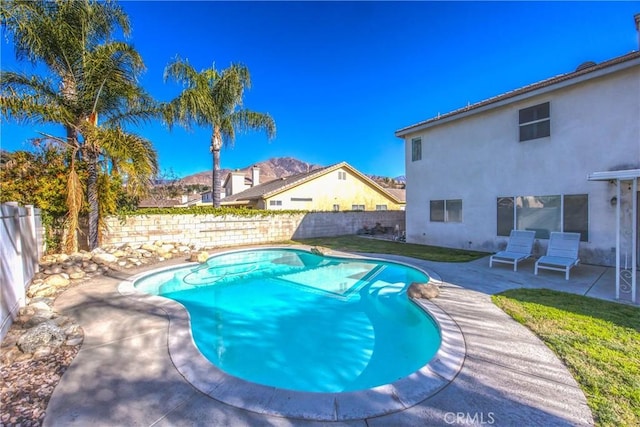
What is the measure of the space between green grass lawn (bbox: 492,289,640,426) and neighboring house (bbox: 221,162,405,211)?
60.8 ft

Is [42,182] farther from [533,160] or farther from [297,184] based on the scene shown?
[533,160]

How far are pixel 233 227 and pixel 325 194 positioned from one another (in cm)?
1113

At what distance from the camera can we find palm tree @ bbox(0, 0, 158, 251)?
955cm

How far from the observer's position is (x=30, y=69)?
10.0m

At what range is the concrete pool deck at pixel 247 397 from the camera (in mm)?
2812

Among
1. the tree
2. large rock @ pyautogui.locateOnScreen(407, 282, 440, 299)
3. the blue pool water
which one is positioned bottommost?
the blue pool water

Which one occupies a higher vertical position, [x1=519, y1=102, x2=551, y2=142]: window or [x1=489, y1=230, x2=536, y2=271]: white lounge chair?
[x1=519, y1=102, x2=551, y2=142]: window

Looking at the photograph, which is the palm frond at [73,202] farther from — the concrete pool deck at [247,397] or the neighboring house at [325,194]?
the neighboring house at [325,194]

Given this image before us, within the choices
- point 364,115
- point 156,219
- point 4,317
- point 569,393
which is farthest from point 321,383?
point 364,115

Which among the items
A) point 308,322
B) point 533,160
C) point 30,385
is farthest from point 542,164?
point 30,385

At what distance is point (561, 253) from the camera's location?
29.6 feet

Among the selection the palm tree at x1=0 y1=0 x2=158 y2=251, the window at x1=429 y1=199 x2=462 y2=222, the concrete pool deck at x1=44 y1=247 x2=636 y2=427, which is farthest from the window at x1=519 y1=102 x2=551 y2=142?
the palm tree at x1=0 y1=0 x2=158 y2=251

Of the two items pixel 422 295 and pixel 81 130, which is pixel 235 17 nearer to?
pixel 81 130

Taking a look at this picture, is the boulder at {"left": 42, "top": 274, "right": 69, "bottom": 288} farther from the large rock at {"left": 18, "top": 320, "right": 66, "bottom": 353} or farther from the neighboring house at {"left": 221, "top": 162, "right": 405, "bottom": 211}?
the neighboring house at {"left": 221, "top": 162, "right": 405, "bottom": 211}
